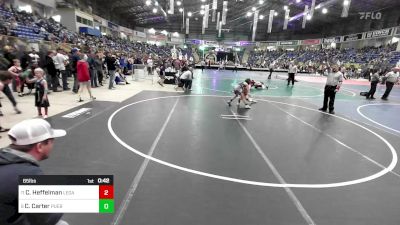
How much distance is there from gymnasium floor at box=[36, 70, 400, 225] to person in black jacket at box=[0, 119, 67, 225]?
1.87 meters

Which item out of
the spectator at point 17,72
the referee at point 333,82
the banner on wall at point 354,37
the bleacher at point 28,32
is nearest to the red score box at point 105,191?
the spectator at point 17,72

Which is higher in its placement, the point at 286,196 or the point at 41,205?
the point at 41,205

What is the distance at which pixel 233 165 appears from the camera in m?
5.56

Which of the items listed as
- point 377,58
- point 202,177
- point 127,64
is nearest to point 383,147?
point 202,177

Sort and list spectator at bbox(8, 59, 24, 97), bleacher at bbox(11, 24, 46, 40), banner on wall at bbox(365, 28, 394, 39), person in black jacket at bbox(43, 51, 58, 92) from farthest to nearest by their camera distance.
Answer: banner on wall at bbox(365, 28, 394, 39) < bleacher at bbox(11, 24, 46, 40) < person in black jacket at bbox(43, 51, 58, 92) < spectator at bbox(8, 59, 24, 97)

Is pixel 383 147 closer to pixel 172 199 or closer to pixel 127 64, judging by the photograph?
pixel 172 199

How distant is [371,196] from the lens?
4602 mm

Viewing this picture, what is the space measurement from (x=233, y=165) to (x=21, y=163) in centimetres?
424

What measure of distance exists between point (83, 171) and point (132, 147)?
1.48 m

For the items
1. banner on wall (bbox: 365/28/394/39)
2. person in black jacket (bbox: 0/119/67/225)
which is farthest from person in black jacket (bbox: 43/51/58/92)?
banner on wall (bbox: 365/28/394/39)
